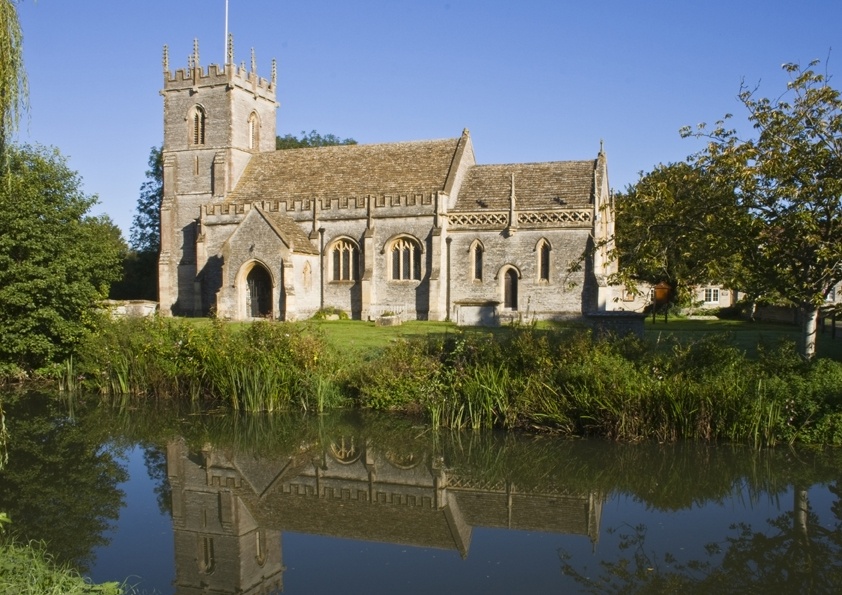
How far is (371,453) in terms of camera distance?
13.8 m

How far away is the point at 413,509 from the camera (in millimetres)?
11023

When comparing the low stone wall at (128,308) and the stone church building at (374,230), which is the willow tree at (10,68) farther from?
the stone church building at (374,230)

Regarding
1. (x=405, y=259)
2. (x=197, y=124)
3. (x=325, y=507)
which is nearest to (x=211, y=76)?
(x=197, y=124)

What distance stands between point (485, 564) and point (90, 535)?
4658 millimetres

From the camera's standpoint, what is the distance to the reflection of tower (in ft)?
27.9

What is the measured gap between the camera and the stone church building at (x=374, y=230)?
34.2 metres

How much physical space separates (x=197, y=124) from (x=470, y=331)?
2223cm

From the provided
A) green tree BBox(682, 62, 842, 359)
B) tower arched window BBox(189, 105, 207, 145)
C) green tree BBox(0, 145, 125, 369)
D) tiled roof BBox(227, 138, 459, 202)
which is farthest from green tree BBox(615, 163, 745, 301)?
tower arched window BBox(189, 105, 207, 145)

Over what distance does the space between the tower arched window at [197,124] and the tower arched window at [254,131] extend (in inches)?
88.6

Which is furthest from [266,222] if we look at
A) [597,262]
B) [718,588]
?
[718,588]

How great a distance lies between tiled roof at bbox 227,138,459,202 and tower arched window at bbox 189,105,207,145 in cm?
282

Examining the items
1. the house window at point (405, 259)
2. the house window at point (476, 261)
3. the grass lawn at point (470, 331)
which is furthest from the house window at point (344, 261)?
the house window at point (476, 261)

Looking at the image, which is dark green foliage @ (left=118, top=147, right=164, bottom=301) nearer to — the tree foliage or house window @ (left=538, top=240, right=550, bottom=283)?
the tree foliage

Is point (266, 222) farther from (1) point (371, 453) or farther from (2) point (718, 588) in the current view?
(2) point (718, 588)
